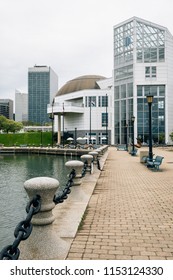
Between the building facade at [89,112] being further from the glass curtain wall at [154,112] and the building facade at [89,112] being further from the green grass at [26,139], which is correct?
the green grass at [26,139]

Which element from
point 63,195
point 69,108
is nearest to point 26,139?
point 69,108

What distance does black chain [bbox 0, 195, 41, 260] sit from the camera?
314 centimetres

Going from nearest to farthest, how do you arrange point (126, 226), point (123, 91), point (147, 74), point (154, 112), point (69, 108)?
point (126, 226) → point (147, 74) → point (154, 112) → point (123, 91) → point (69, 108)

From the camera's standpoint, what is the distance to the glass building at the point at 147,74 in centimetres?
6469

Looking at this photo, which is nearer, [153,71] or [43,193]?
[43,193]

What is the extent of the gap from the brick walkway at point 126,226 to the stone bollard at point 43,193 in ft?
2.18

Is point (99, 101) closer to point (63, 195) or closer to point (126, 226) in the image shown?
point (63, 195)

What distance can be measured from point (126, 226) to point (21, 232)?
9.97 ft

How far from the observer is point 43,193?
423cm

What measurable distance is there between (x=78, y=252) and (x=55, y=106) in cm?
7430

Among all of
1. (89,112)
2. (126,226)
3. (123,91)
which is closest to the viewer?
(126,226)

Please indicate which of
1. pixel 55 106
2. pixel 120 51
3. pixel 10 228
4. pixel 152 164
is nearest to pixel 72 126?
pixel 55 106

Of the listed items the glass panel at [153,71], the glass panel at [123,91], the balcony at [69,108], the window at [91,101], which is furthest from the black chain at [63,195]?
the window at [91,101]

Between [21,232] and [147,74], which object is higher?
[147,74]
